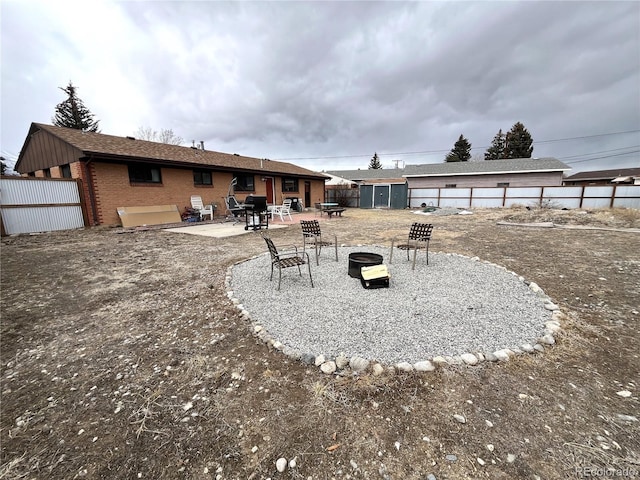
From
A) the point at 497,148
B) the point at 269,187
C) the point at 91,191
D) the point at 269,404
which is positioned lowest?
the point at 269,404

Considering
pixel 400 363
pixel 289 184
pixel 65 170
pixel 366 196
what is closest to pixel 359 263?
pixel 400 363

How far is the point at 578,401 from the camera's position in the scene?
1.95 meters

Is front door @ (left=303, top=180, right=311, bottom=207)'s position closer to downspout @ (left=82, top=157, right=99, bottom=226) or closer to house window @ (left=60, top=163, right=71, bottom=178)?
downspout @ (left=82, top=157, right=99, bottom=226)

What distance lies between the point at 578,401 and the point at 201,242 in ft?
27.6

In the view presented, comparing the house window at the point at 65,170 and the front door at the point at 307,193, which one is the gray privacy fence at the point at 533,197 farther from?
the house window at the point at 65,170

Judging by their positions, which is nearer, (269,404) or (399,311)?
(269,404)

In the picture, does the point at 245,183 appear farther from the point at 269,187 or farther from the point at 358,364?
the point at 358,364

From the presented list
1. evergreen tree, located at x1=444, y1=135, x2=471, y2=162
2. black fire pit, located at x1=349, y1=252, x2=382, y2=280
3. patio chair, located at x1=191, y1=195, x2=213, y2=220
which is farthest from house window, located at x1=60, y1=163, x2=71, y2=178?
evergreen tree, located at x1=444, y1=135, x2=471, y2=162

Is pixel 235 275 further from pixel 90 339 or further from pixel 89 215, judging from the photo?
pixel 89 215

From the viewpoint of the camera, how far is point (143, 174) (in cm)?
1201

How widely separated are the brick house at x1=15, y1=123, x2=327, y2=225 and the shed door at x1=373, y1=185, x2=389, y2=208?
390 inches

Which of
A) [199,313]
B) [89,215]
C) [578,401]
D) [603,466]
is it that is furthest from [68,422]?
[89,215]

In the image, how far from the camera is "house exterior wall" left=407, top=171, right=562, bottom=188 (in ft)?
69.5

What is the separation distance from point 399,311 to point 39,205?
1352cm
